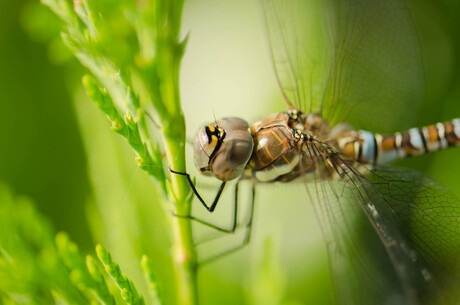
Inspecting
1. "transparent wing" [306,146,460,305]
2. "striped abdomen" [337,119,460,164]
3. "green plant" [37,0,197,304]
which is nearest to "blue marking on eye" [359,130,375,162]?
"striped abdomen" [337,119,460,164]

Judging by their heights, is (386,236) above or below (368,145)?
below

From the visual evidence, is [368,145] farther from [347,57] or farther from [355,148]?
[347,57]

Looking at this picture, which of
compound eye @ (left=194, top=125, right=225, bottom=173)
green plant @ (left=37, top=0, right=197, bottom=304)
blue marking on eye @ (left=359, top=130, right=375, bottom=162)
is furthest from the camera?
blue marking on eye @ (left=359, top=130, right=375, bottom=162)

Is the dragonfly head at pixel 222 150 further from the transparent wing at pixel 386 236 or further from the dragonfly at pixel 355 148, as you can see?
the transparent wing at pixel 386 236

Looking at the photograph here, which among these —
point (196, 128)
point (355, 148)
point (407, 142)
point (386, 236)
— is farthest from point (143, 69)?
point (407, 142)

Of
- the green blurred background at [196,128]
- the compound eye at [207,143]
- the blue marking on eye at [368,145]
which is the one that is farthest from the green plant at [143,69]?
the blue marking on eye at [368,145]

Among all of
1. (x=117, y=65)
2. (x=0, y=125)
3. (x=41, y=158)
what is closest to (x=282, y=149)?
(x=117, y=65)

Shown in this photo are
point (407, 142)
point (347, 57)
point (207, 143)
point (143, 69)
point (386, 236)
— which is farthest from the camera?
point (407, 142)

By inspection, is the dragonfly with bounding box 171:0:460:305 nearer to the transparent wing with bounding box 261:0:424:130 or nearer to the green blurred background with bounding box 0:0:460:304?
the transparent wing with bounding box 261:0:424:130
